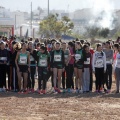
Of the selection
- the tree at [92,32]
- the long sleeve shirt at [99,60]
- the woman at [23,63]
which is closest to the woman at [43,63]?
the woman at [23,63]

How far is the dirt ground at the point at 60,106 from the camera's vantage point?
12625 millimetres

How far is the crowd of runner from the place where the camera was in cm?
1786

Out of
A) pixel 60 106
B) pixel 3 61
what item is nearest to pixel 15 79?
pixel 3 61

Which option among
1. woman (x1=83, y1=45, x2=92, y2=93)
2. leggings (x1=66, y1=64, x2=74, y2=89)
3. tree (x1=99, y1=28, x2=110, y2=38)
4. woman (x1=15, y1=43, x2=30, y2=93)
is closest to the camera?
woman (x1=15, y1=43, x2=30, y2=93)

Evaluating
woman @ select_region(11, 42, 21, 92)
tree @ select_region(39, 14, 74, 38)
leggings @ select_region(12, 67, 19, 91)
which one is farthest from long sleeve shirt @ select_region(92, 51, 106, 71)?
tree @ select_region(39, 14, 74, 38)

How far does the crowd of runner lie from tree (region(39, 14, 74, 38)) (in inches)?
2153

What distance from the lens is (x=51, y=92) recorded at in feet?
59.5

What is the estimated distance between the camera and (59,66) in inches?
707

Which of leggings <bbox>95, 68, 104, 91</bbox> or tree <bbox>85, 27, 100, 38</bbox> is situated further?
tree <bbox>85, 27, 100, 38</bbox>

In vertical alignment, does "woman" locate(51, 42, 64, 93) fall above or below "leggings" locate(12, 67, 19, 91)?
above

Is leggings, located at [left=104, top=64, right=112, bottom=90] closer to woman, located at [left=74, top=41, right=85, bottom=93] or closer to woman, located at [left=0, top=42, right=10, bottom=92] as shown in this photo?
woman, located at [left=74, top=41, right=85, bottom=93]

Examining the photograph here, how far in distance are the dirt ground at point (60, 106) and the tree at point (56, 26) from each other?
56.5 m

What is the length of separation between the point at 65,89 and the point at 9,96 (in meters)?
2.65

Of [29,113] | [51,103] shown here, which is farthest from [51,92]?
[29,113]
